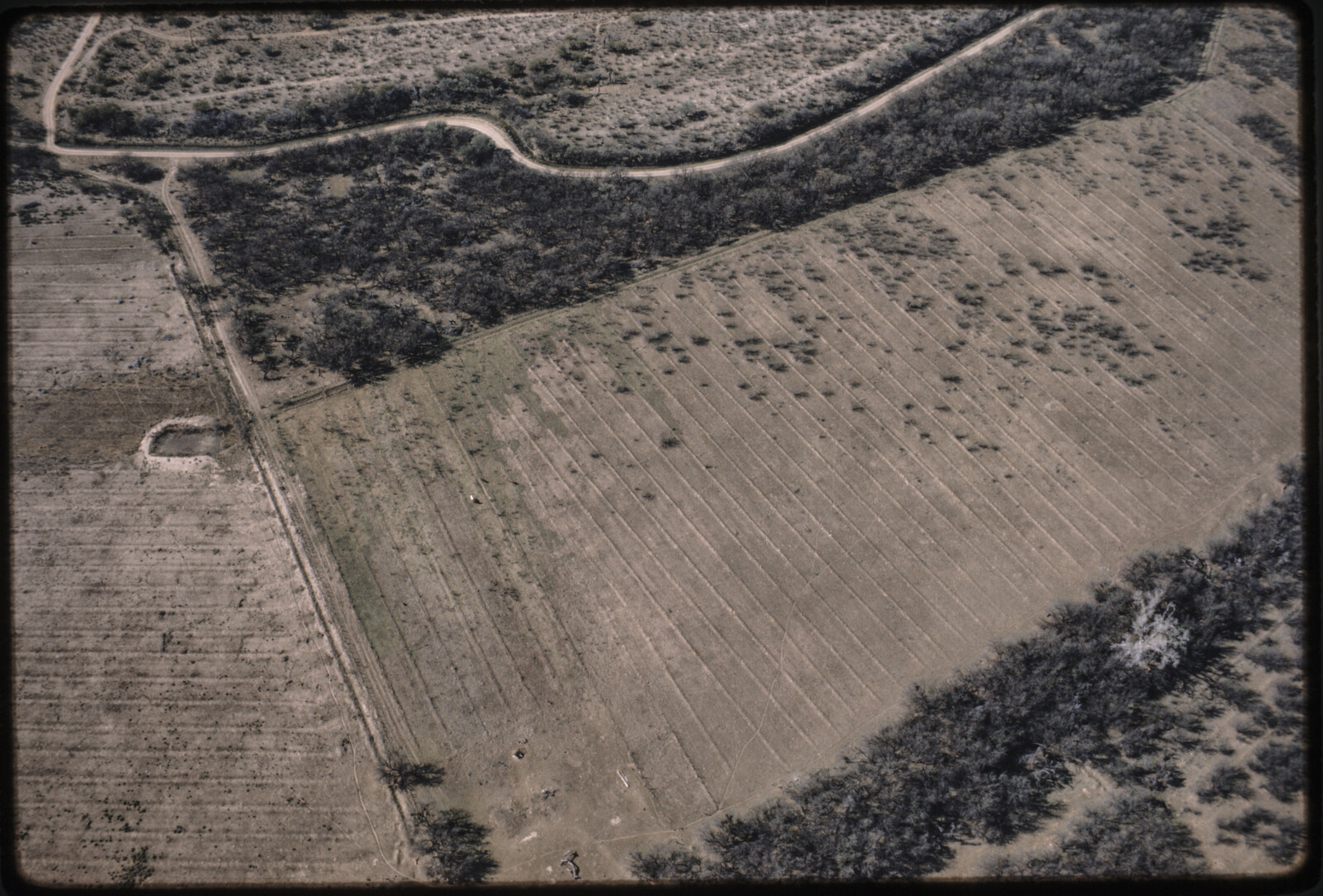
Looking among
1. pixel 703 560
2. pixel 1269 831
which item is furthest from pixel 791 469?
pixel 1269 831

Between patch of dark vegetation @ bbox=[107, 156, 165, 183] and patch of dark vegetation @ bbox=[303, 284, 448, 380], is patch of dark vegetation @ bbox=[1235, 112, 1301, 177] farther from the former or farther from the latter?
patch of dark vegetation @ bbox=[107, 156, 165, 183]

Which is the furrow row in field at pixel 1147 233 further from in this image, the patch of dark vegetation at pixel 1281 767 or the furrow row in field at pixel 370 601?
the furrow row in field at pixel 370 601

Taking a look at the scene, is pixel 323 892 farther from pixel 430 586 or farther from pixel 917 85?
pixel 917 85

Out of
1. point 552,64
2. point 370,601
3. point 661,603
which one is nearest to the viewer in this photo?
point 370,601

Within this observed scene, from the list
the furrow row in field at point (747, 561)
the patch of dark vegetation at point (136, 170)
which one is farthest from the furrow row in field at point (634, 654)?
the patch of dark vegetation at point (136, 170)

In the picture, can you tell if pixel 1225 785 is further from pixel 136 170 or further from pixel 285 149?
pixel 136 170

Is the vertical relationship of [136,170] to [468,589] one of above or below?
above

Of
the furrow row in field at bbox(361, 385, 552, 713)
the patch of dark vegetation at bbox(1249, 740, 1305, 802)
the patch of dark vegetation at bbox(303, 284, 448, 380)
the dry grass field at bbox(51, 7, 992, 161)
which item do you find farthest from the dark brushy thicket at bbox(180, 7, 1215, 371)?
the patch of dark vegetation at bbox(1249, 740, 1305, 802)
